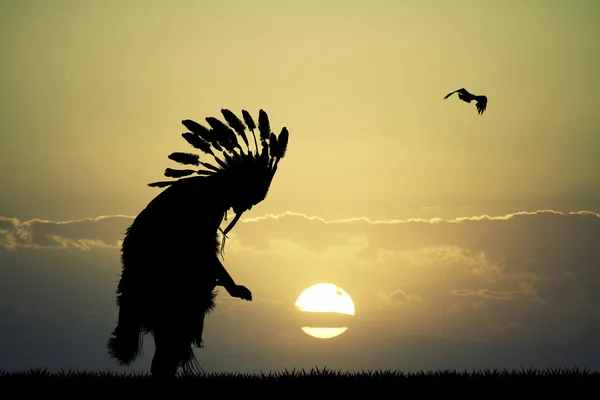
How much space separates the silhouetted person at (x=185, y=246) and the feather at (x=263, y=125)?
0.05ft

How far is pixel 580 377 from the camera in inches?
550

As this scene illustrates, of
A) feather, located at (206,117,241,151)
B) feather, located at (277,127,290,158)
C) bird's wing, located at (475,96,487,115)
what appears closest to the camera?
feather, located at (206,117,241,151)

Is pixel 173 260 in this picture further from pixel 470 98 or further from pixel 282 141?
pixel 470 98

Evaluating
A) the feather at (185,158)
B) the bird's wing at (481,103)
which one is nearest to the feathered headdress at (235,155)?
the feather at (185,158)

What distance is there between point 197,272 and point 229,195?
1.19m

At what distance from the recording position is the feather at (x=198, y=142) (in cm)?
1292

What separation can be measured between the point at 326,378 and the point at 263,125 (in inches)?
158

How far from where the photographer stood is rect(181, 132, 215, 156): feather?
12.9 metres

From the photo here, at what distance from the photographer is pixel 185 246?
12750 mm

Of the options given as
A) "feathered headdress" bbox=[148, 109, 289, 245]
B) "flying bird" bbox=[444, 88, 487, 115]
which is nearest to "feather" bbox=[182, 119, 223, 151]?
"feathered headdress" bbox=[148, 109, 289, 245]

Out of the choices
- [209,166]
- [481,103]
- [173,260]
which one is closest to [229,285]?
[173,260]

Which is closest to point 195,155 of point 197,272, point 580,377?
point 197,272

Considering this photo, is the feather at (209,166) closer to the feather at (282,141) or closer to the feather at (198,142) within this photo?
the feather at (198,142)

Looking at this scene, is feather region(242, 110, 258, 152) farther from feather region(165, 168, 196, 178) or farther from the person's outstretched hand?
the person's outstretched hand
